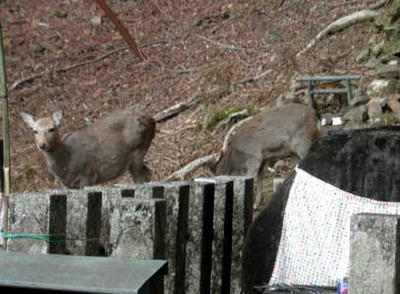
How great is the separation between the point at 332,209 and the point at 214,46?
1548 centimetres

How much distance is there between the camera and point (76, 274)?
3291 millimetres

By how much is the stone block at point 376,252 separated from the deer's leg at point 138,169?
10.9 metres

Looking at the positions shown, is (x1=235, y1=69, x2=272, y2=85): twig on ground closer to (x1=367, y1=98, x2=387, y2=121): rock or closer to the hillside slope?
the hillside slope

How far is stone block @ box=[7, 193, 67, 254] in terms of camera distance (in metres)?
4.35

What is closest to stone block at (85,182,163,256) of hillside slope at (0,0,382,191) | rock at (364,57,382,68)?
hillside slope at (0,0,382,191)

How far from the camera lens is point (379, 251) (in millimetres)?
3566

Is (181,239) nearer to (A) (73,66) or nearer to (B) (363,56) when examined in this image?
(B) (363,56)

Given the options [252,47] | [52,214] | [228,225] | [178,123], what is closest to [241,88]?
[178,123]

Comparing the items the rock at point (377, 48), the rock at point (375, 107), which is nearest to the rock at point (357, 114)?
the rock at point (375, 107)

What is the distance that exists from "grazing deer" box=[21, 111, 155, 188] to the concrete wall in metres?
8.09

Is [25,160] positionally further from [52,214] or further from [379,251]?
[379,251]

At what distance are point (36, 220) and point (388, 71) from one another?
10709mm

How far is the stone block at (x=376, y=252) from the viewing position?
3.56 metres

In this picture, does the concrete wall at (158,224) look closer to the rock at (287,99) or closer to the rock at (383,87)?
the rock at (383,87)
